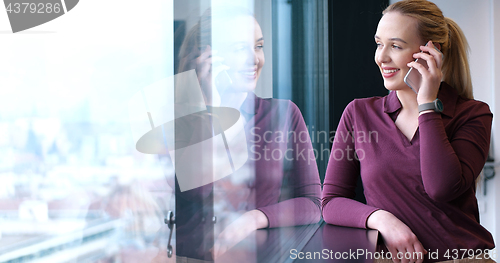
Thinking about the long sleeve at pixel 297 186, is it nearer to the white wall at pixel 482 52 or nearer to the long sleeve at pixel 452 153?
the long sleeve at pixel 452 153

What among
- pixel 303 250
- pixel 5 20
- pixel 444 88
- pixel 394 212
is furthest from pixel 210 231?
pixel 444 88

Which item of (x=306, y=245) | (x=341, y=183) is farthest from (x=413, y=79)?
(x=306, y=245)

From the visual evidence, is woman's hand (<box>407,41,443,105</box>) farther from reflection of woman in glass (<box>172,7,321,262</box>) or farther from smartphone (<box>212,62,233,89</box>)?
smartphone (<box>212,62,233,89</box>)

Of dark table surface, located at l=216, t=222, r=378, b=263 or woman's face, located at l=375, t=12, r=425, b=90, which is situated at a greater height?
woman's face, located at l=375, t=12, r=425, b=90

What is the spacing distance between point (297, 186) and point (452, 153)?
417 millimetres

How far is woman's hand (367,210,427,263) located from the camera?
3.15ft

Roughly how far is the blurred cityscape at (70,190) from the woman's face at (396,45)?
35.8 inches

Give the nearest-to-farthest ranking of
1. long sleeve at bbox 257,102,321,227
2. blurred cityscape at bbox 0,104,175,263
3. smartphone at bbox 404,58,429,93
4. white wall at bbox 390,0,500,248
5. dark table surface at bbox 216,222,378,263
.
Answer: blurred cityscape at bbox 0,104,175,263 → dark table surface at bbox 216,222,378,263 → long sleeve at bbox 257,102,321,227 → smartphone at bbox 404,58,429,93 → white wall at bbox 390,0,500,248

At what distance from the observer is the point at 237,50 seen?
606mm

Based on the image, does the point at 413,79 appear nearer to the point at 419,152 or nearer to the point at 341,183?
the point at 419,152

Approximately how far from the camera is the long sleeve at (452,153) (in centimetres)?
92

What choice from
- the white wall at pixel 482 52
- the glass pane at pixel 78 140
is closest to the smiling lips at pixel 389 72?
the glass pane at pixel 78 140

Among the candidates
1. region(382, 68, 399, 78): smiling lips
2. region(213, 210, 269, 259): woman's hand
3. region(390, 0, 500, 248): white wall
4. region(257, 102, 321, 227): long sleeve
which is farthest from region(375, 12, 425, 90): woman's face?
region(390, 0, 500, 248): white wall

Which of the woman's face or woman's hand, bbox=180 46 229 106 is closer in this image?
woman's hand, bbox=180 46 229 106
